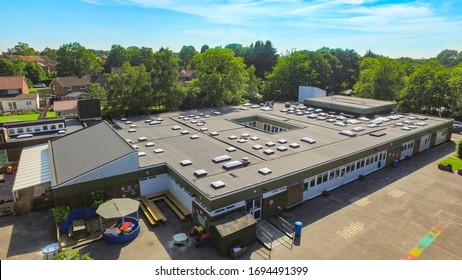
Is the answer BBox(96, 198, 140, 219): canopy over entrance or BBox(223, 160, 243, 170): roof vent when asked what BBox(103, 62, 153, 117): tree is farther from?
BBox(96, 198, 140, 219): canopy over entrance

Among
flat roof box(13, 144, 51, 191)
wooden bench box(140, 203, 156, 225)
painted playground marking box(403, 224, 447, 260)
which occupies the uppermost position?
flat roof box(13, 144, 51, 191)

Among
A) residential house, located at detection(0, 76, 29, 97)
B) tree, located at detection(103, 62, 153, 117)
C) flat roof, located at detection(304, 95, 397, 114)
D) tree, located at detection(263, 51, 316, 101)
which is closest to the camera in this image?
tree, located at detection(103, 62, 153, 117)

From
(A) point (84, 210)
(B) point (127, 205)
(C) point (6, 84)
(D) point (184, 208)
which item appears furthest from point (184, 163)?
(C) point (6, 84)

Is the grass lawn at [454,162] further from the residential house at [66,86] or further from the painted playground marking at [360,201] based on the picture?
the residential house at [66,86]

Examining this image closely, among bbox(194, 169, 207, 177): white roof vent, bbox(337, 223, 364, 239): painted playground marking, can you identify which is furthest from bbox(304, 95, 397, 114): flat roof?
bbox(194, 169, 207, 177): white roof vent

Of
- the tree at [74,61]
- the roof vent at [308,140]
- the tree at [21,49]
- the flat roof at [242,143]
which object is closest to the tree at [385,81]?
the flat roof at [242,143]

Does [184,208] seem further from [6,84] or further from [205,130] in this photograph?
[6,84]
